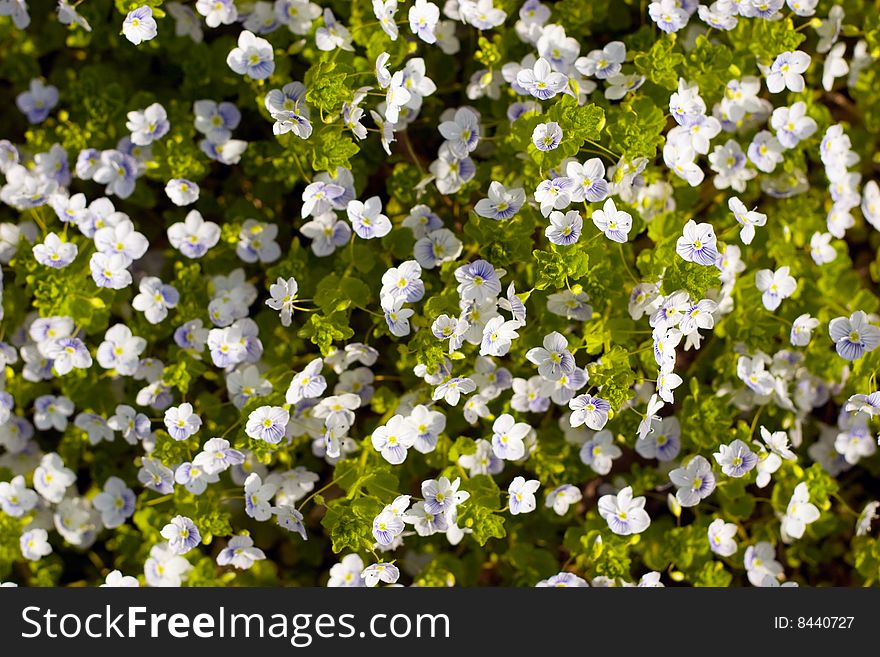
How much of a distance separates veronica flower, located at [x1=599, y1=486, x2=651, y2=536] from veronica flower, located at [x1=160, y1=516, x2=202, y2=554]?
114cm

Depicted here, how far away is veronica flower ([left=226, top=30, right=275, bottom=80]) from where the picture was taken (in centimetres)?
232

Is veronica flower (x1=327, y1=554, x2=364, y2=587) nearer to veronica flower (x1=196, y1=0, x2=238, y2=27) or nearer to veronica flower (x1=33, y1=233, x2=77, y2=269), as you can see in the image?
veronica flower (x1=33, y1=233, x2=77, y2=269)

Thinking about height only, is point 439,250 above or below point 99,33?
below

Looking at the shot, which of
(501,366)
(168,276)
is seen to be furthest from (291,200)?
(501,366)

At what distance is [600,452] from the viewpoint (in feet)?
8.09

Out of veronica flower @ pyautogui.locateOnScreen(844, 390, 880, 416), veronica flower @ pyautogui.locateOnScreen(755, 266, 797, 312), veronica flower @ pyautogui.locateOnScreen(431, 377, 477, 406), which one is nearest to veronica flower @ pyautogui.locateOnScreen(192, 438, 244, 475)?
veronica flower @ pyautogui.locateOnScreen(431, 377, 477, 406)

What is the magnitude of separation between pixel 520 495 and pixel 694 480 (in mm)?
508

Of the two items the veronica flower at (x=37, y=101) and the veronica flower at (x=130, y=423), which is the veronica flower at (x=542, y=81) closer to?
the veronica flower at (x=130, y=423)

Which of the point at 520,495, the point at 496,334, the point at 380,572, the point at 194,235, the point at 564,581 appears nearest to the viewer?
the point at 496,334

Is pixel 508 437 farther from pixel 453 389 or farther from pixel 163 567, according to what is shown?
pixel 163 567

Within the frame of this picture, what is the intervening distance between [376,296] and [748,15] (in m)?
1.26

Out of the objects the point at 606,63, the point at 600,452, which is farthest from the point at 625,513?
the point at 606,63

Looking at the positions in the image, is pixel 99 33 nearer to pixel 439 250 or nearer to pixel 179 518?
pixel 439 250

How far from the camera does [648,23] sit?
8.84 ft
